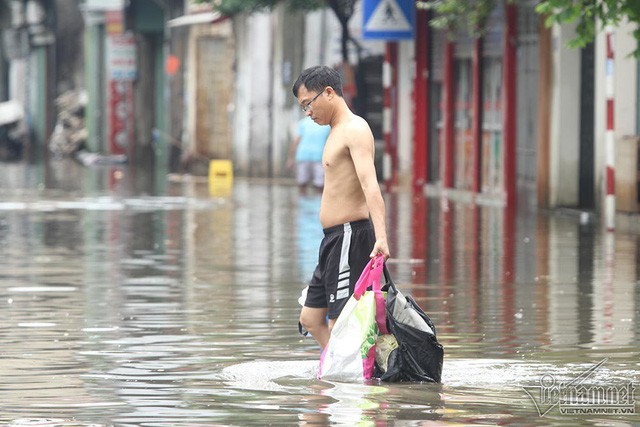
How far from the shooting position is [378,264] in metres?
9.95

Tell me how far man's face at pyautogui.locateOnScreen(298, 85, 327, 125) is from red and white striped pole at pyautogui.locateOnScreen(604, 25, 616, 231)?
1214 centimetres

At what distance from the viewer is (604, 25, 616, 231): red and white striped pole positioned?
22.0m

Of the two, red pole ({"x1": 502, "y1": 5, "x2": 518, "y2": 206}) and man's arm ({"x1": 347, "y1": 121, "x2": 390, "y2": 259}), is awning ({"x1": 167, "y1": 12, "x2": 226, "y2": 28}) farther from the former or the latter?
man's arm ({"x1": 347, "y1": 121, "x2": 390, "y2": 259})

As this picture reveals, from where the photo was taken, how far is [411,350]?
32.4ft

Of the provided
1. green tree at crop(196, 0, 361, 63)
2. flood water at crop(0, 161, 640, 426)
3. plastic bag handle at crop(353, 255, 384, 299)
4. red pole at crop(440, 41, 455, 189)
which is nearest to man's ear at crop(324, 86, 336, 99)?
plastic bag handle at crop(353, 255, 384, 299)

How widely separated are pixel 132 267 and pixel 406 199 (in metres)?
13.2

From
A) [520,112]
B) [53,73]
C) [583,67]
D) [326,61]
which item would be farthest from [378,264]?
[53,73]

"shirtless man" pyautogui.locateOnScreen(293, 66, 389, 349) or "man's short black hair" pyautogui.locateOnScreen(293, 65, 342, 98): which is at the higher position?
"man's short black hair" pyautogui.locateOnScreen(293, 65, 342, 98)

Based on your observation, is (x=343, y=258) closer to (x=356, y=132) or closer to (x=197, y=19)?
(x=356, y=132)

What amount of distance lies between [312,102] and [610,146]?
41.5 feet

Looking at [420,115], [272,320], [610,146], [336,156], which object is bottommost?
[272,320]

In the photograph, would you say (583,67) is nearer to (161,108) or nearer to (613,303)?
(613,303)

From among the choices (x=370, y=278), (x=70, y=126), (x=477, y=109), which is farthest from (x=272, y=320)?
(x=70, y=126)

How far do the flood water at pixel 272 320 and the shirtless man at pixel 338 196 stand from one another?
0.46 meters
